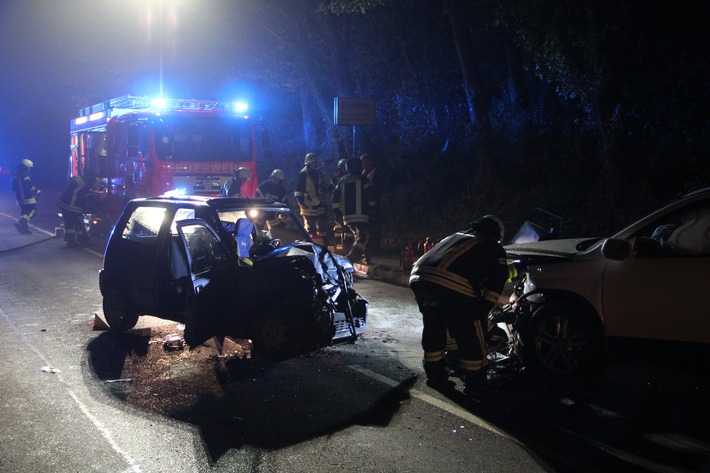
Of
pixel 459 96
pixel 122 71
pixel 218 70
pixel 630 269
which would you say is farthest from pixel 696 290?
pixel 122 71

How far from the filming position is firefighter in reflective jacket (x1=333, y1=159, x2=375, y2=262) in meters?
12.7

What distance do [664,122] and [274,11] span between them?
41.5 ft

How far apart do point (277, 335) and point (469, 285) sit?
1.99 metres

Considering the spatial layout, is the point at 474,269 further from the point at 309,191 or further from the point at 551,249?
the point at 309,191

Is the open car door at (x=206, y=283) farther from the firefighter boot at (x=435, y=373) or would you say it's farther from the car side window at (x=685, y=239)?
the car side window at (x=685, y=239)

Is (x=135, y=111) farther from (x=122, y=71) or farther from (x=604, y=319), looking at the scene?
(x=122, y=71)

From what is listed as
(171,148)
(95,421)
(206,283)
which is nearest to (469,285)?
(206,283)

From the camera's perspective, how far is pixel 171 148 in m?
15.3

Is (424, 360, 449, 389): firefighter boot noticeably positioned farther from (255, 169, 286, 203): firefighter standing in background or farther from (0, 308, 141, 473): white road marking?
(255, 169, 286, 203): firefighter standing in background

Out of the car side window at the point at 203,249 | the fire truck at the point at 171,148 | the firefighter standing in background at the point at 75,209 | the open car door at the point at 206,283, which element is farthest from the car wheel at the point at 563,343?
the firefighter standing in background at the point at 75,209

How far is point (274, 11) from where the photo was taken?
74.4 ft

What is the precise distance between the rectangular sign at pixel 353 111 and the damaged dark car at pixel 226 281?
281 inches

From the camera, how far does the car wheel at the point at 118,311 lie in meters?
8.03

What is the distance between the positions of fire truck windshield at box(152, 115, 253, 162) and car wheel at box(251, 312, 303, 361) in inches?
362
